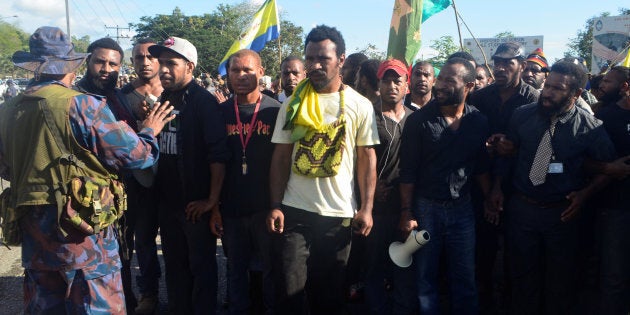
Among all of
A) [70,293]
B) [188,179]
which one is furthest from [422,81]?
[70,293]

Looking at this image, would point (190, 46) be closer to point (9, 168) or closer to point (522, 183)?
point (9, 168)

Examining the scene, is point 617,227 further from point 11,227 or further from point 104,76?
point 104,76

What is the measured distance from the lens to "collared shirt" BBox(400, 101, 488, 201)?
3.43m

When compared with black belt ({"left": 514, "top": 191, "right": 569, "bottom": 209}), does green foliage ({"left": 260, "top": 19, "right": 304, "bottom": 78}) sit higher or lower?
higher

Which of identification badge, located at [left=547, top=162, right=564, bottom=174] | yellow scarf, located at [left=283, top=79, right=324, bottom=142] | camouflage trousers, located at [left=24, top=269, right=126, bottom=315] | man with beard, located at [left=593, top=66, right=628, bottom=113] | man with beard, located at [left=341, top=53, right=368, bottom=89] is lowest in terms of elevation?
camouflage trousers, located at [left=24, top=269, right=126, bottom=315]

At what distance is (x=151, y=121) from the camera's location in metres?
3.23

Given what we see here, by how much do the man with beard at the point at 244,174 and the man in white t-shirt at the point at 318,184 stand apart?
330 mm

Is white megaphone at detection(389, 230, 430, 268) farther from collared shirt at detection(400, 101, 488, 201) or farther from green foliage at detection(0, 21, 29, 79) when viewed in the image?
green foliage at detection(0, 21, 29, 79)

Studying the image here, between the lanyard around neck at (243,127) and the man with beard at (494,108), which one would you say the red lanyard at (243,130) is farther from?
the man with beard at (494,108)

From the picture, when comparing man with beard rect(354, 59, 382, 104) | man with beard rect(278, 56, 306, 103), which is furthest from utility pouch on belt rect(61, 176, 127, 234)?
man with beard rect(278, 56, 306, 103)

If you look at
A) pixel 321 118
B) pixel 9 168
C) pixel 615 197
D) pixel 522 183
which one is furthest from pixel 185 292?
pixel 615 197

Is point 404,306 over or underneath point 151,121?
underneath

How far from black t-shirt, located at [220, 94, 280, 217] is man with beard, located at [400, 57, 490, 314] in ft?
3.32

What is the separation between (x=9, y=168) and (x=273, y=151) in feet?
5.53
